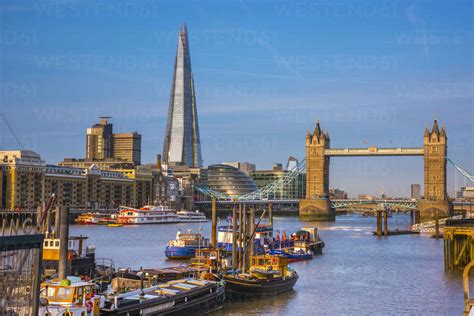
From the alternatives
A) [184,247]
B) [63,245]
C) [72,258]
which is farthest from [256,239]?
[63,245]

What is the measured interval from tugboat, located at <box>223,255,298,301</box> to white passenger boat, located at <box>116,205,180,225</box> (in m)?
79.7

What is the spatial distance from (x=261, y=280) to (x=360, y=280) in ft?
35.6

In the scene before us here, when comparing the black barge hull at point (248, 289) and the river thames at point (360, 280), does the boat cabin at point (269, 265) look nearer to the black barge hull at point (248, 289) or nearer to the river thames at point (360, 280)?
the black barge hull at point (248, 289)

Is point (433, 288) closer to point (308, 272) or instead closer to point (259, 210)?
point (308, 272)

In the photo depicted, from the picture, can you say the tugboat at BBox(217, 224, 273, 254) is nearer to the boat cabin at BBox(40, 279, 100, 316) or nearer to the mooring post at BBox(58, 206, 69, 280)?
the mooring post at BBox(58, 206, 69, 280)

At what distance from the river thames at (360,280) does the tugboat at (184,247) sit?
1.10 metres

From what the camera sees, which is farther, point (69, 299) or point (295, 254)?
point (295, 254)

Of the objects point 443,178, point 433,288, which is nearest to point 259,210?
point 443,178

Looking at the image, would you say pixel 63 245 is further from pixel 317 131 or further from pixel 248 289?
pixel 317 131

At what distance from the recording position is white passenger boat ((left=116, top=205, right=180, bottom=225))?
388ft

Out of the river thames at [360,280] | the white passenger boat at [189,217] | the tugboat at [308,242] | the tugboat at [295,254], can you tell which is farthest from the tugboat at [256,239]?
the white passenger boat at [189,217]

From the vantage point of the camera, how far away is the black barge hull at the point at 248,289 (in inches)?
1373

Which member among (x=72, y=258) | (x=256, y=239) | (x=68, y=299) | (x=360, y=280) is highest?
(x=256, y=239)

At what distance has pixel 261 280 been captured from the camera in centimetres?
3622
